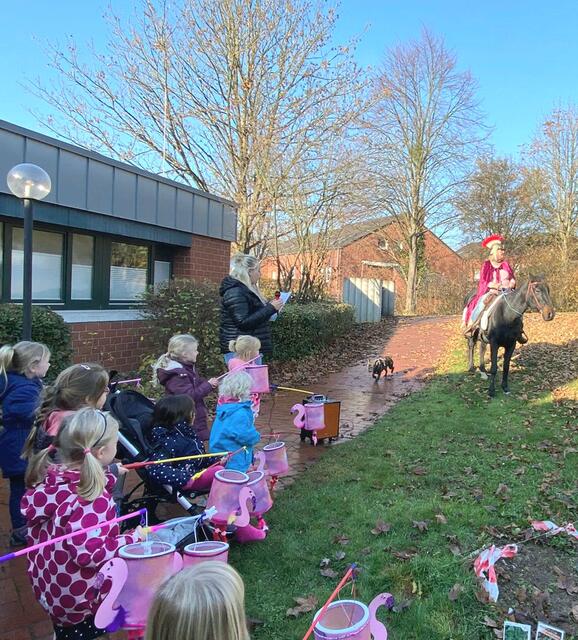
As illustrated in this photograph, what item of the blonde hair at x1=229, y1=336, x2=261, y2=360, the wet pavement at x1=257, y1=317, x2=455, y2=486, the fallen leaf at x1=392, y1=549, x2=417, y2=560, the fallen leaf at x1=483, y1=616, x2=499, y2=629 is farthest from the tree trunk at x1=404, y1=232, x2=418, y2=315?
the fallen leaf at x1=483, y1=616, x2=499, y2=629

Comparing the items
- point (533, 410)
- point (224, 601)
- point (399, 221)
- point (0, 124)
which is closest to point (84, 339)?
point (0, 124)

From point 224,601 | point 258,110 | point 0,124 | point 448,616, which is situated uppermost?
point 258,110

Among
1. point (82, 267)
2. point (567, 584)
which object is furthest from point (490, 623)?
point (82, 267)

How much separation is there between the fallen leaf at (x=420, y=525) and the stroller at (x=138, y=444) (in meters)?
1.70

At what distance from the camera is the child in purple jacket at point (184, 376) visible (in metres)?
4.47

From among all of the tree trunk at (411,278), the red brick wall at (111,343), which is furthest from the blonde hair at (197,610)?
the tree trunk at (411,278)

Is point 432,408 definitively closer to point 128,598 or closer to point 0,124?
point 128,598

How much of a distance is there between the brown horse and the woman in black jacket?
5.53m

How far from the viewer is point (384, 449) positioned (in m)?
6.46

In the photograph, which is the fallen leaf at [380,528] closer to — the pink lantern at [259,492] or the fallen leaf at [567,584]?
the pink lantern at [259,492]

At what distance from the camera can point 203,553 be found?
266 centimetres

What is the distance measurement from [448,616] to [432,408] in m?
5.68

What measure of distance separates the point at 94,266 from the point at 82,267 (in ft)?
0.77

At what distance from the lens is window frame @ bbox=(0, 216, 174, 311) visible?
27.6 feet
